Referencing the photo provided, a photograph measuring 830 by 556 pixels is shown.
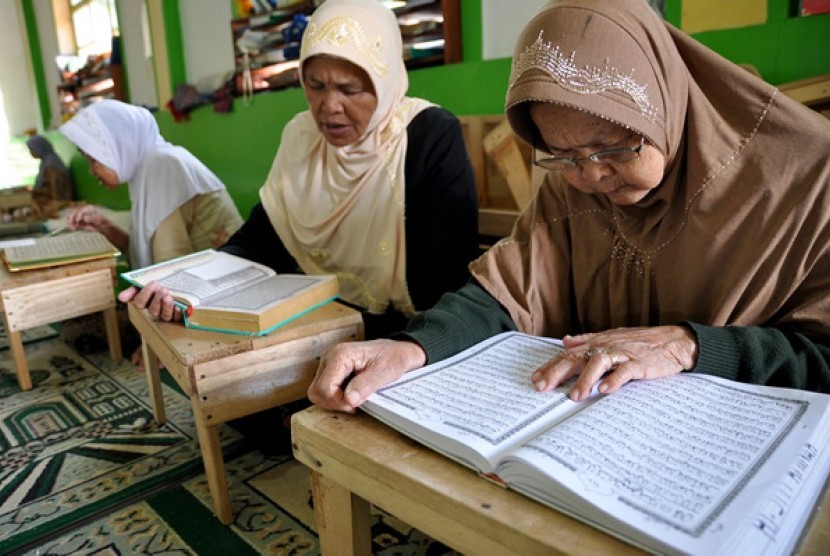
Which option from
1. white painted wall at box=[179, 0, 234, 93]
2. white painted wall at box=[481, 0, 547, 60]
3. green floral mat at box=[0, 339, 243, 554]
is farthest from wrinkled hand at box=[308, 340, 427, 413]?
white painted wall at box=[179, 0, 234, 93]

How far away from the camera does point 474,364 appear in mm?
817

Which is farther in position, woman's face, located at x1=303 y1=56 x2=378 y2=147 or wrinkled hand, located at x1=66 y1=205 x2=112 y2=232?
wrinkled hand, located at x1=66 y1=205 x2=112 y2=232

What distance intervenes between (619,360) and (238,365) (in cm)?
83

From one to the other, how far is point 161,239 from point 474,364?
6.68 ft

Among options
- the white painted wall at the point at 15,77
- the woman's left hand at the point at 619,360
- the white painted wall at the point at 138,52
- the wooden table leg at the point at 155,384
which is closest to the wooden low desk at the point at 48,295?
the wooden table leg at the point at 155,384

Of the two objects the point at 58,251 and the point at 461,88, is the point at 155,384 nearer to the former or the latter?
the point at 58,251

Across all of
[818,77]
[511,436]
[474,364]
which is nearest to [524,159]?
[818,77]

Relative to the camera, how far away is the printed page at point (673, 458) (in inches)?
18.7

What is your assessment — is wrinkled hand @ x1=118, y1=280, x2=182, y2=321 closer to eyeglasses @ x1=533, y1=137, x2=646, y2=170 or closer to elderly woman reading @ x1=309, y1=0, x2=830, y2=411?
elderly woman reading @ x1=309, y1=0, x2=830, y2=411

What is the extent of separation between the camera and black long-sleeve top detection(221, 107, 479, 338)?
62.6 inches

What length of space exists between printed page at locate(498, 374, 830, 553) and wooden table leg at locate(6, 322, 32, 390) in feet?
7.86

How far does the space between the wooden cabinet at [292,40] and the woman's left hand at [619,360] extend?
1827mm

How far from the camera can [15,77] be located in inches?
289

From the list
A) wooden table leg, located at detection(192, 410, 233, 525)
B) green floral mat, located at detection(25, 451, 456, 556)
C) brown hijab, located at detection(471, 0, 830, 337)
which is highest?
brown hijab, located at detection(471, 0, 830, 337)
